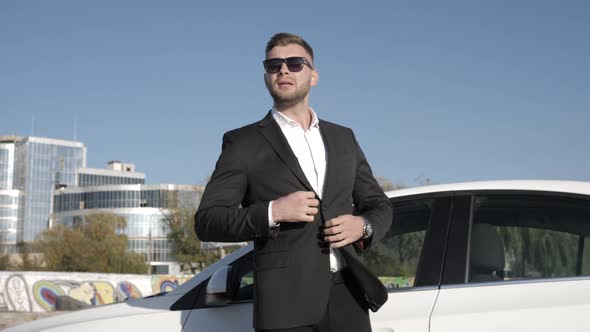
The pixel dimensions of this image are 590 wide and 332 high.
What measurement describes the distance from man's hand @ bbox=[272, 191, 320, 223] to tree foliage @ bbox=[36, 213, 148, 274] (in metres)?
62.0

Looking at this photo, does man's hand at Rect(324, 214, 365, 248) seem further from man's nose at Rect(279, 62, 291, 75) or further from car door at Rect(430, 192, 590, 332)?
car door at Rect(430, 192, 590, 332)

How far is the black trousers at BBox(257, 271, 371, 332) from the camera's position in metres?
2.69

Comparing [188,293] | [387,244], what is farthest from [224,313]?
[387,244]

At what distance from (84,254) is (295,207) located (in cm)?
6343

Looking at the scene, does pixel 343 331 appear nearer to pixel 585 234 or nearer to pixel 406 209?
pixel 406 209

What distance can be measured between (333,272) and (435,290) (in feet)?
3.39

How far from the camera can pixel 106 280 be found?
157 feet

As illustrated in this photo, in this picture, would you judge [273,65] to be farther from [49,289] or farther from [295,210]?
[49,289]

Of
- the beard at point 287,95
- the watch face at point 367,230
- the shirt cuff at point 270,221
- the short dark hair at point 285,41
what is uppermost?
the short dark hair at point 285,41

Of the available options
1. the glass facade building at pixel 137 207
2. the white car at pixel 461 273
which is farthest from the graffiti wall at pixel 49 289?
the glass facade building at pixel 137 207

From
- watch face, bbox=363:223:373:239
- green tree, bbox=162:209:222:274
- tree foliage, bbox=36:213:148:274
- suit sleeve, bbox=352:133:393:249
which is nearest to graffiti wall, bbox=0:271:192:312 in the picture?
green tree, bbox=162:209:222:274

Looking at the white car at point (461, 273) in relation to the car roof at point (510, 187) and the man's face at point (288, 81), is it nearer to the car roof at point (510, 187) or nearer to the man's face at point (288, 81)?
the car roof at point (510, 187)

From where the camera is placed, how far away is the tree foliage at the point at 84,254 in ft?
205

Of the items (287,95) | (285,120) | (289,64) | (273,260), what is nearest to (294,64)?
(289,64)
